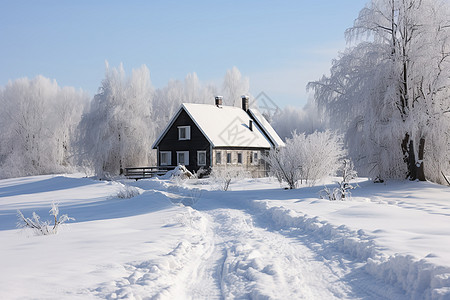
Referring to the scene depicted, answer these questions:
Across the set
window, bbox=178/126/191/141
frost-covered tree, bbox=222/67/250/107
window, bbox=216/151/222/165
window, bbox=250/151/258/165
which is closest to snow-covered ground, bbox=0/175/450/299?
window, bbox=216/151/222/165

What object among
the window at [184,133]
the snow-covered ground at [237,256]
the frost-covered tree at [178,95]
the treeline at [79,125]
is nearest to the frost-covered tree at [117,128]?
the treeline at [79,125]

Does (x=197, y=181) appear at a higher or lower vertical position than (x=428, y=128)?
lower

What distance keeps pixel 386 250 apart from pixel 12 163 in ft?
162

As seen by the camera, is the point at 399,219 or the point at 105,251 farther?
the point at 399,219

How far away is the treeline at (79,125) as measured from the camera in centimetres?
4144

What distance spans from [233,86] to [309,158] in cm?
4970

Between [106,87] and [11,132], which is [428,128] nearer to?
[106,87]

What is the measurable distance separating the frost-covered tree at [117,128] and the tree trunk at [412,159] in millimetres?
27147

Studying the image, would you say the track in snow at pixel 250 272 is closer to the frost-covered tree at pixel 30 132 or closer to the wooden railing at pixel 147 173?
the wooden railing at pixel 147 173

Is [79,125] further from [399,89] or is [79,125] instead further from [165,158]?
[399,89]

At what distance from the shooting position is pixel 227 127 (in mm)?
38625

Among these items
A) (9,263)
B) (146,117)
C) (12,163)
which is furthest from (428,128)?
(12,163)

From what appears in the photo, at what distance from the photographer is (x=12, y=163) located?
1887 inches

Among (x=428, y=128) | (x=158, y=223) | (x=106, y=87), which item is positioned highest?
(x=106, y=87)
